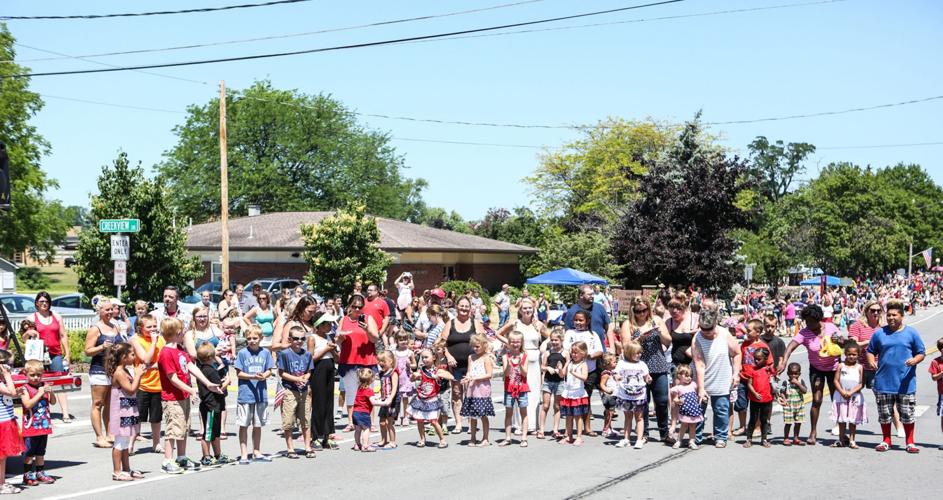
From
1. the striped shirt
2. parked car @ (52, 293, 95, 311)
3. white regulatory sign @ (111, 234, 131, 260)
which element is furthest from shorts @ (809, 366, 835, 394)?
parked car @ (52, 293, 95, 311)

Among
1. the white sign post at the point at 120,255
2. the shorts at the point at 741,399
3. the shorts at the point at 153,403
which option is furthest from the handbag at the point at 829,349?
the white sign post at the point at 120,255

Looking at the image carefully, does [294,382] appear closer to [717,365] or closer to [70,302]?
[717,365]

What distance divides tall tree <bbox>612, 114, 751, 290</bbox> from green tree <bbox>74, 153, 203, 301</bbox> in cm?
2190

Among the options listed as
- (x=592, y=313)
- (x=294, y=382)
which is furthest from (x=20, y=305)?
(x=592, y=313)

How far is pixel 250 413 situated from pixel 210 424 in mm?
444

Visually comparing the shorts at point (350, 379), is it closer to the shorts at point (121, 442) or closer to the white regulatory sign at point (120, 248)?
the shorts at point (121, 442)

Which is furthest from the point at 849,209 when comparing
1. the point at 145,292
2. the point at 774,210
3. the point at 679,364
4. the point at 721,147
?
the point at 679,364

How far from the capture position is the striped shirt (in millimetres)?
11250

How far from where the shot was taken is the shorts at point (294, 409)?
11.0 meters

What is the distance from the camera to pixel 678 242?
129ft

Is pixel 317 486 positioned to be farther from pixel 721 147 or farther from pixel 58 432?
pixel 721 147

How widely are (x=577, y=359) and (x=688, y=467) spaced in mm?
2205

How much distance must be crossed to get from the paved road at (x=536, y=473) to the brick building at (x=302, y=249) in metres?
31.4

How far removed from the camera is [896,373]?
11242 mm
